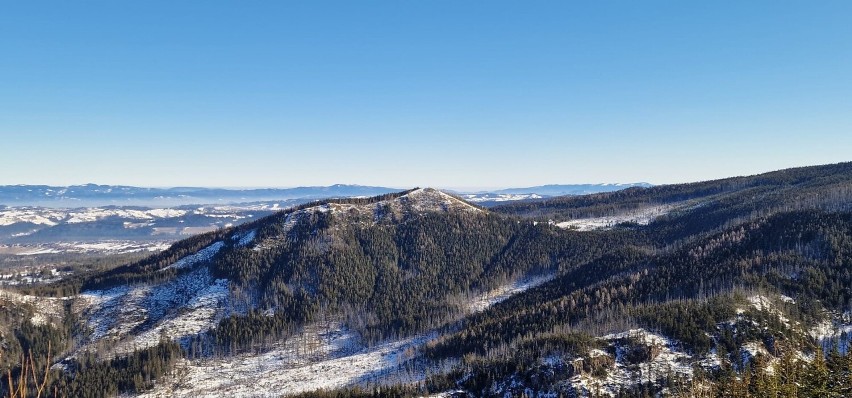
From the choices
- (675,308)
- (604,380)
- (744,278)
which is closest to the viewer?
(604,380)

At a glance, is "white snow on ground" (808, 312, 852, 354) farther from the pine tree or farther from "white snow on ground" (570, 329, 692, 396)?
the pine tree

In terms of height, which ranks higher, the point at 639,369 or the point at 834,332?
the point at 834,332

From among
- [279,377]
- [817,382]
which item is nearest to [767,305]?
[817,382]

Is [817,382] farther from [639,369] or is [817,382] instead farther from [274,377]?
[274,377]

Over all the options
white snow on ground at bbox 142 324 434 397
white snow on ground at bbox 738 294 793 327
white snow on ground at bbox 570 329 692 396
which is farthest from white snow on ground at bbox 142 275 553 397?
white snow on ground at bbox 738 294 793 327

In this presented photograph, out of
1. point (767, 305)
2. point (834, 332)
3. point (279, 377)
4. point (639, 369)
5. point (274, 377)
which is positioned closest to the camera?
point (639, 369)

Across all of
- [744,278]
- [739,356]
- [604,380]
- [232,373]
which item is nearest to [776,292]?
[744,278]

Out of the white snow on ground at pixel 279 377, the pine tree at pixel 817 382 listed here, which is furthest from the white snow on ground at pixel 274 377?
the pine tree at pixel 817 382

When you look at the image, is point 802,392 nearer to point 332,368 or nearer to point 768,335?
point 768,335

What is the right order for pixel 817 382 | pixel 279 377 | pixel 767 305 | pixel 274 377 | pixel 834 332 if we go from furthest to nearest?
1. pixel 274 377
2. pixel 279 377
3. pixel 767 305
4. pixel 834 332
5. pixel 817 382
